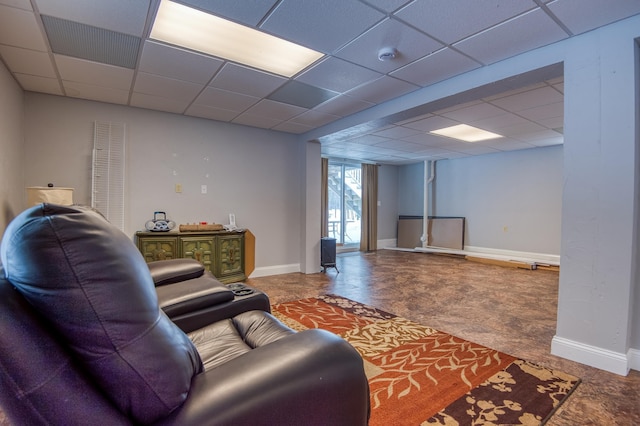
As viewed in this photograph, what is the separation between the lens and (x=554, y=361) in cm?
230

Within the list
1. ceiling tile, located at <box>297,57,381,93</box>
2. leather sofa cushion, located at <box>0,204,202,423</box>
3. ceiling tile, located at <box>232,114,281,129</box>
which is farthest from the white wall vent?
leather sofa cushion, located at <box>0,204,202,423</box>

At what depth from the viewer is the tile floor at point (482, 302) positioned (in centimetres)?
184

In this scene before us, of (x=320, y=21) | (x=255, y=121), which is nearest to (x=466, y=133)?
(x=255, y=121)

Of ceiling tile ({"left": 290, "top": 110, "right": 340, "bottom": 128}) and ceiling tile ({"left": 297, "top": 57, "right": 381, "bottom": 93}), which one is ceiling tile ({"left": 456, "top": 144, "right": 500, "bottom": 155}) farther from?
ceiling tile ({"left": 297, "top": 57, "right": 381, "bottom": 93})

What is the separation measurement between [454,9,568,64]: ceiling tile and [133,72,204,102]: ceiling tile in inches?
104

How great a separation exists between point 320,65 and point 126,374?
2.77 metres

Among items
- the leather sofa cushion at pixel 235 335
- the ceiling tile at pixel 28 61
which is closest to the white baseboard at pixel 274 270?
the leather sofa cushion at pixel 235 335

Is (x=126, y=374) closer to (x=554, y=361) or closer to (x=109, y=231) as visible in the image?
(x=109, y=231)

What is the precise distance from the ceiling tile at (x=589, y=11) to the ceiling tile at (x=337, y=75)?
55.6 inches

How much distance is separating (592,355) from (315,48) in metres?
3.09

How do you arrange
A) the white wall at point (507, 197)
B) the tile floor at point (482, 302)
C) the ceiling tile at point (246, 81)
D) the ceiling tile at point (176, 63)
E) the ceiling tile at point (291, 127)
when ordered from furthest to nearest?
the white wall at point (507, 197), the ceiling tile at point (291, 127), the ceiling tile at point (246, 81), the ceiling tile at point (176, 63), the tile floor at point (482, 302)

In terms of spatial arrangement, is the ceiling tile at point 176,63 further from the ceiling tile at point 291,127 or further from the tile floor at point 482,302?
the tile floor at point 482,302

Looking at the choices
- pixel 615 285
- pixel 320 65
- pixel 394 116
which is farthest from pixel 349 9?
pixel 615 285

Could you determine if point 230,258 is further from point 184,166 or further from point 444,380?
point 444,380
